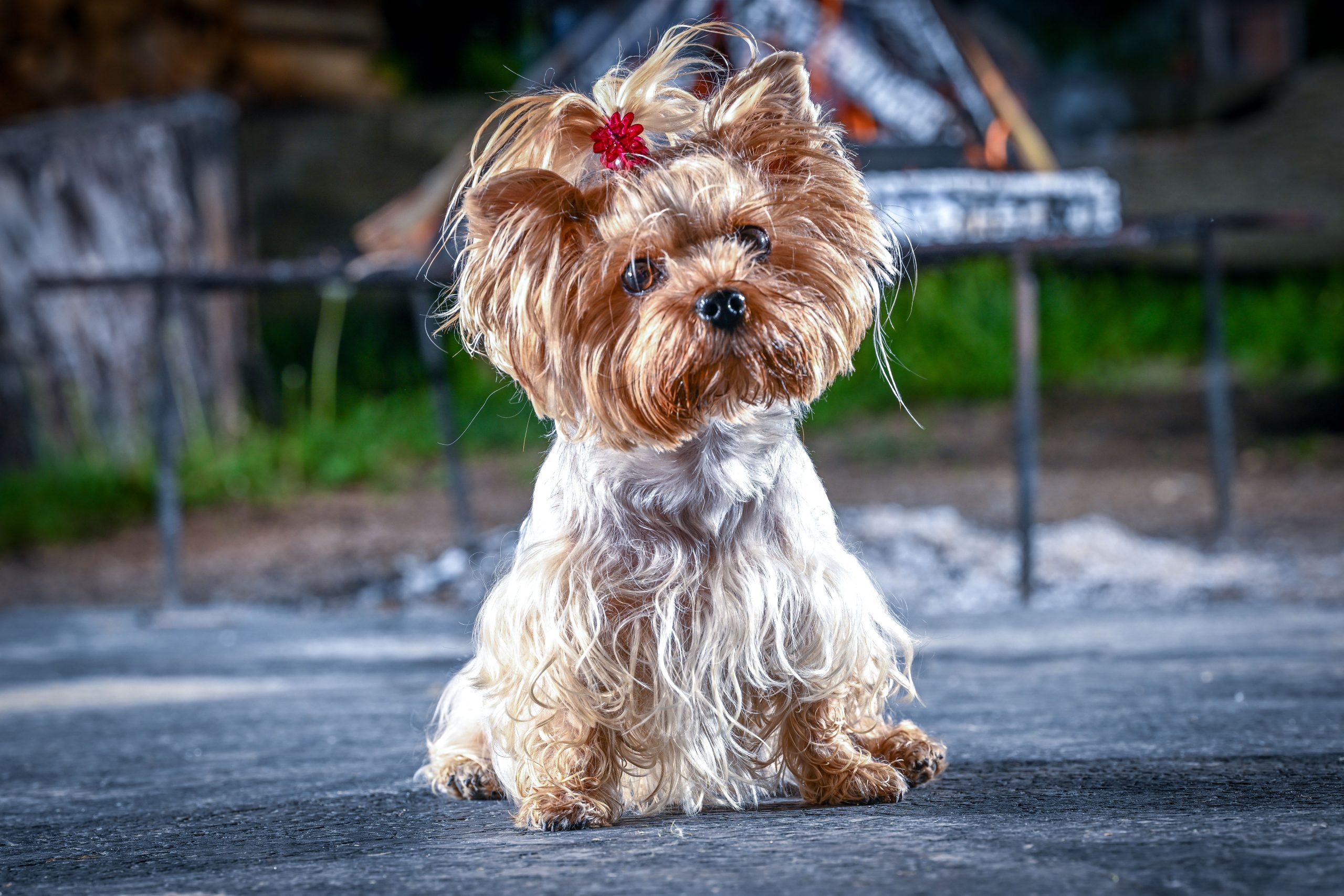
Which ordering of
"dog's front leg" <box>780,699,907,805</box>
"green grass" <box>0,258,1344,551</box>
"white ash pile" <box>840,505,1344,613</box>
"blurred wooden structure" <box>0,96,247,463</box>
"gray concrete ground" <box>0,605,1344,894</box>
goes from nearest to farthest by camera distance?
"gray concrete ground" <box>0,605,1344,894</box> → "dog's front leg" <box>780,699,907,805</box> → "white ash pile" <box>840,505,1344,613</box> → "blurred wooden structure" <box>0,96,247,463</box> → "green grass" <box>0,258,1344,551</box>

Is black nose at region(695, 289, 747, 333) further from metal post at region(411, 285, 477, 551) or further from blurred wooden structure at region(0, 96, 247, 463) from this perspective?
blurred wooden structure at region(0, 96, 247, 463)

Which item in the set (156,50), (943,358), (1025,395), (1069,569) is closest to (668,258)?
Answer: (1025,395)

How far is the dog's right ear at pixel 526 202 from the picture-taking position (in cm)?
218

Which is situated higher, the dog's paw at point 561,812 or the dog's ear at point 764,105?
the dog's ear at point 764,105

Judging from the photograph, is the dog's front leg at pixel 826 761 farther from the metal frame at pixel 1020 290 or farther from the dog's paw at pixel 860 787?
the metal frame at pixel 1020 290

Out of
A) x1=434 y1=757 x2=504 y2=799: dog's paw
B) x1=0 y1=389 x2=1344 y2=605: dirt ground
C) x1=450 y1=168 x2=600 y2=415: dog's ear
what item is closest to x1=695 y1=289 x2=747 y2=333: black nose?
x1=450 y1=168 x2=600 y2=415: dog's ear

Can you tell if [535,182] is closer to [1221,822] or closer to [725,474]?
[725,474]

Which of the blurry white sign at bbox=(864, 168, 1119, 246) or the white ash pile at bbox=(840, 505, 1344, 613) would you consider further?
the blurry white sign at bbox=(864, 168, 1119, 246)

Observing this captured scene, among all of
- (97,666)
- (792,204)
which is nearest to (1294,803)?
(792,204)

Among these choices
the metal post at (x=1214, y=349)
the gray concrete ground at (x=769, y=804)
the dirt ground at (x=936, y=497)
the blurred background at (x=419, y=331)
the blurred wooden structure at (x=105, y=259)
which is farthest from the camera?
the blurred wooden structure at (x=105, y=259)

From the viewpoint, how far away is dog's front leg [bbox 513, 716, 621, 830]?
2277mm

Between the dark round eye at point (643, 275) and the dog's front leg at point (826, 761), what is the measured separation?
2.60 ft

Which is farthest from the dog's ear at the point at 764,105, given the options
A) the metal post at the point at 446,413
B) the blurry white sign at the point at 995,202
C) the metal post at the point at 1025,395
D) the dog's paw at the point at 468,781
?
the metal post at the point at 446,413

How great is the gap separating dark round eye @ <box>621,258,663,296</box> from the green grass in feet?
22.3
